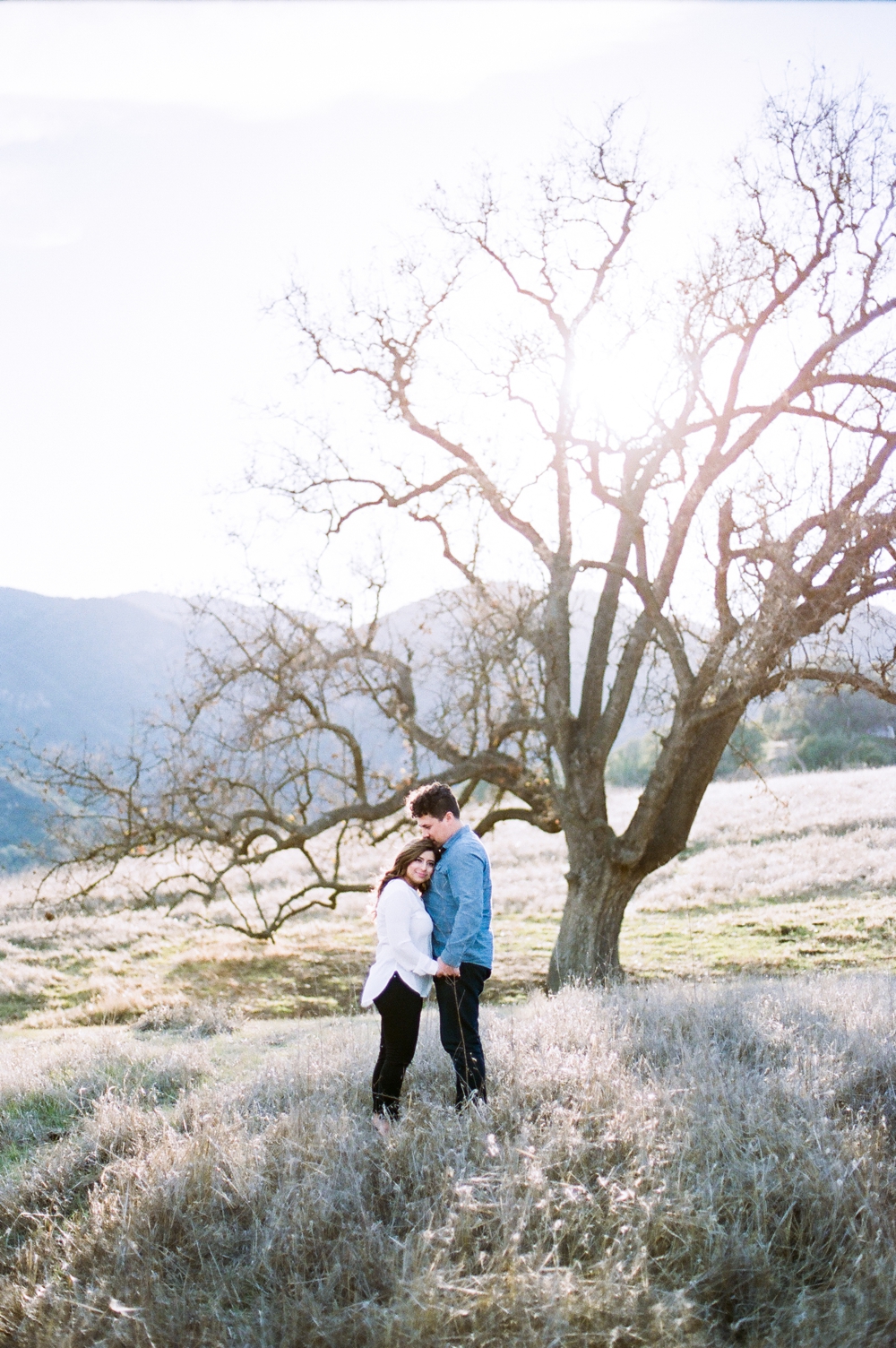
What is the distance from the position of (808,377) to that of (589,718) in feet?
16.0

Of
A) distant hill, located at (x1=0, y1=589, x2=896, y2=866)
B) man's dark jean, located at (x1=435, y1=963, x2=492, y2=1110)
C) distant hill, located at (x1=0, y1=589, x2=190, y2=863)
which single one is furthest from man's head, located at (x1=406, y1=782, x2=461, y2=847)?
distant hill, located at (x1=0, y1=589, x2=190, y2=863)

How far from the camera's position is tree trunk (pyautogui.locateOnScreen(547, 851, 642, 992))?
38.8 ft

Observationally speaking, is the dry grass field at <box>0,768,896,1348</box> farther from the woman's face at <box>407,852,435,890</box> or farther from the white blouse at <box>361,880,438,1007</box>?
the woman's face at <box>407,852,435,890</box>

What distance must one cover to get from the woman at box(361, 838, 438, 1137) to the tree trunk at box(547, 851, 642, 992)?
6.80 metres

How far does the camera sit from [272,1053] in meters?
7.69

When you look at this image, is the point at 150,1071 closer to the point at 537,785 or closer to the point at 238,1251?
the point at 238,1251

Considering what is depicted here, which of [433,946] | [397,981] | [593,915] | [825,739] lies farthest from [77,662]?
[397,981]

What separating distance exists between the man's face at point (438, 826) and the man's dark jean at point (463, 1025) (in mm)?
738

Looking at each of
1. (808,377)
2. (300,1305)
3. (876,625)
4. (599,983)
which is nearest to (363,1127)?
(300,1305)

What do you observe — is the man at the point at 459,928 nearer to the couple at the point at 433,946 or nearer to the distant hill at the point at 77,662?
the couple at the point at 433,946

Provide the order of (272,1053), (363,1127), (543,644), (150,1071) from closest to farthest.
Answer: (363,1127), (150,1071), (272,1053), (543,644)

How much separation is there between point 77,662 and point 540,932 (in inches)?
2549

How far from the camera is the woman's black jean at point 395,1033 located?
5.21 metres

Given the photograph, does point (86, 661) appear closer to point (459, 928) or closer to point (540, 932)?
point (540, 932)
